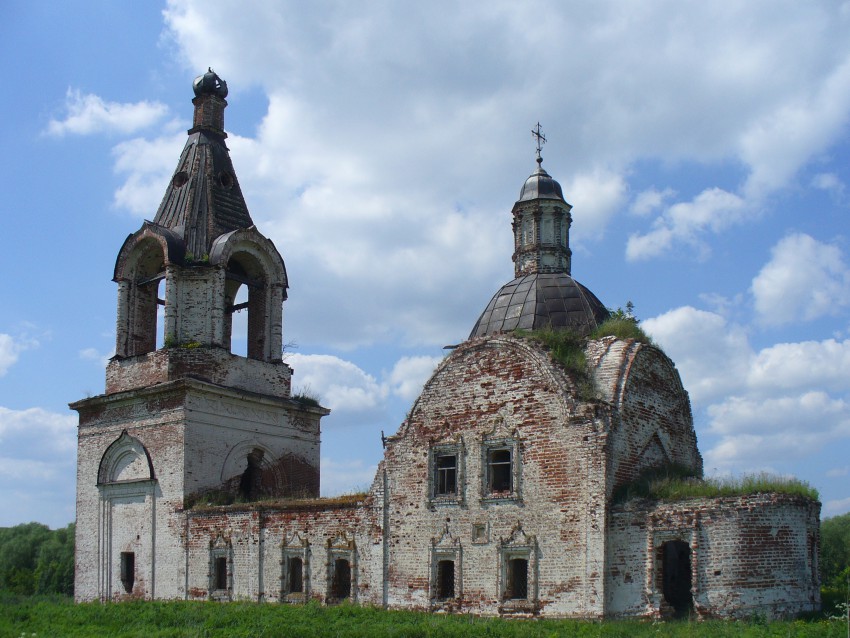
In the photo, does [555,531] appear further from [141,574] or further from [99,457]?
[99,457]

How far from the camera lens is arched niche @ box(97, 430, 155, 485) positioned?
20328 mm

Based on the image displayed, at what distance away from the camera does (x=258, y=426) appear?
21312 millimetres

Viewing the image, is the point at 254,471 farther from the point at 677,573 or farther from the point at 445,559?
the point at 677,573

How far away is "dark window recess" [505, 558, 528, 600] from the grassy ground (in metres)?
0.71

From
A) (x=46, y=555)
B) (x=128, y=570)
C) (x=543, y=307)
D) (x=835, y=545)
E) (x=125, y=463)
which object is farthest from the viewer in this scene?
(x=46, y=555)

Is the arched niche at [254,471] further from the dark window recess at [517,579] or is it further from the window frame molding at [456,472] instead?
the dark window recess at [517,579]

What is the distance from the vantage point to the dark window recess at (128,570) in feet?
66.5

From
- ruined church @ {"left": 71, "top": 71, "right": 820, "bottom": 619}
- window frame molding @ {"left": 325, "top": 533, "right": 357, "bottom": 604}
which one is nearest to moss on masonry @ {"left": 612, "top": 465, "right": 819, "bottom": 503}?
ruined church @ {"left": 71, "top": 71, "right": 820, "bottom": 619}

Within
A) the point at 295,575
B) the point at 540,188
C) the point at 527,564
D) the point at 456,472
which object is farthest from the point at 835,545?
the point at 295,575

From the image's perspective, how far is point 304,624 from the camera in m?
14.6

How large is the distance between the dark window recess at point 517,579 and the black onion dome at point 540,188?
8.08m

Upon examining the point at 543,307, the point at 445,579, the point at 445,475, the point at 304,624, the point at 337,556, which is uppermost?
the point at 543,307

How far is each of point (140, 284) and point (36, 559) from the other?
24575mm

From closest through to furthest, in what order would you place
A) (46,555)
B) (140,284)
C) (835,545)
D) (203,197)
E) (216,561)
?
(216,561), (140,284), (203,197), (835,545), (46,555)
